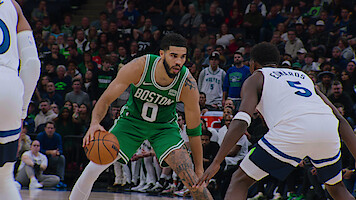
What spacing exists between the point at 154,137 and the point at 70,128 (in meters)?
6.54

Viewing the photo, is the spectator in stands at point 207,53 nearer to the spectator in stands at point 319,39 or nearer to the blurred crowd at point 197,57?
the blurred crowd at point 197,57

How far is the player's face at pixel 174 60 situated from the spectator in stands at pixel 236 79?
5870 mm

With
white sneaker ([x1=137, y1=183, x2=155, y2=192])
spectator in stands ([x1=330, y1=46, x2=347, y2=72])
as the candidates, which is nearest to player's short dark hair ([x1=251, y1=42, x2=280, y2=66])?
white sneaker ([x1=137, y1=183, x2=155, y2=192])

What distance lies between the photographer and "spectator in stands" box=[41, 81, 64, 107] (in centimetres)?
1236

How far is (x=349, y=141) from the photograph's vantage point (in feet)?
13.8

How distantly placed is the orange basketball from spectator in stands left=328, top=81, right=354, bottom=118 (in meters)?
5.48

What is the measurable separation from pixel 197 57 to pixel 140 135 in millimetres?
7788

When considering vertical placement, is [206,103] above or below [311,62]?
below

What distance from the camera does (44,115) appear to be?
11.7 metres

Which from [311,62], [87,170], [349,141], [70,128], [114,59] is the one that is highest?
[349,141]

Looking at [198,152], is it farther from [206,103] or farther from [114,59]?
[114,59]

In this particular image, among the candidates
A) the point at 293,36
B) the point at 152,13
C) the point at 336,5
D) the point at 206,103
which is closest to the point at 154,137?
the point at 206,103

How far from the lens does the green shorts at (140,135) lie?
511cm

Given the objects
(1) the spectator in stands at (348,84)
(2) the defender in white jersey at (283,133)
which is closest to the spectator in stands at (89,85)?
(1) the spectator in stands at (348,84)
